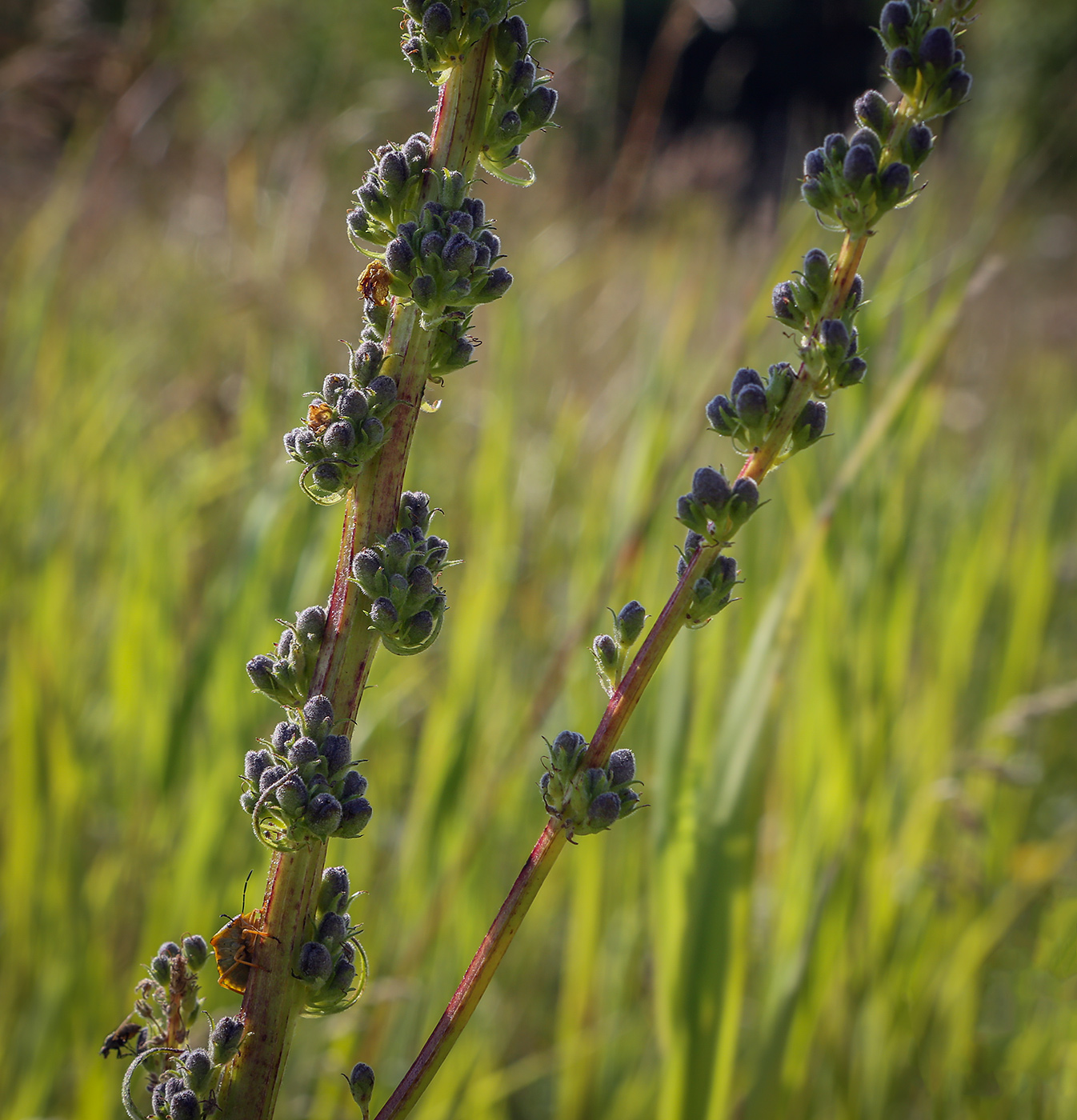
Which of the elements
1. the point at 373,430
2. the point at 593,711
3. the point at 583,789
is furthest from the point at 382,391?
the point at 593,711

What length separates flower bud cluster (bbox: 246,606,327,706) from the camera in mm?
563

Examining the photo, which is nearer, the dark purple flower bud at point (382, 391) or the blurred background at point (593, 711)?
the dark purple flower bud at point (382, 391)

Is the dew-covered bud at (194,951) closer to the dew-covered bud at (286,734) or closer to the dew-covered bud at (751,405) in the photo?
the dew-covered bud at (286,734)

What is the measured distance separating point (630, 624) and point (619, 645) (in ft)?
0.06

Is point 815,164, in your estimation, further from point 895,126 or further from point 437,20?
point 437,20

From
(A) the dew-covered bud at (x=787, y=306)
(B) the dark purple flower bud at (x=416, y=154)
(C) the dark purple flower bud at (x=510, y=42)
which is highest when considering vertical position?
(C) the dark purple flower bud at (x=510, y=42)

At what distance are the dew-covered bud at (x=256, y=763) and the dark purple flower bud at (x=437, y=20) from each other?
435mm

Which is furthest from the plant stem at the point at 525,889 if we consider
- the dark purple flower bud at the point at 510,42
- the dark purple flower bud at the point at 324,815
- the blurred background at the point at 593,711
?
the blurred background at the point at 593,711

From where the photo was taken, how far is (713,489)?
525mm

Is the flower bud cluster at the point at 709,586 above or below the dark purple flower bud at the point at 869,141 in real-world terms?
below

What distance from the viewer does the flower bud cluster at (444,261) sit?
1.75ft

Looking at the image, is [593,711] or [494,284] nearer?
[494,284]

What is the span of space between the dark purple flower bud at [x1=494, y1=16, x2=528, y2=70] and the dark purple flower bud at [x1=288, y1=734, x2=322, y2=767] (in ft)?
1.38

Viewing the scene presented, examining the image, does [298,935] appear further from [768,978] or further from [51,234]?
[51,234]
